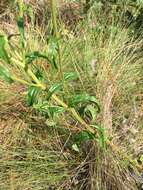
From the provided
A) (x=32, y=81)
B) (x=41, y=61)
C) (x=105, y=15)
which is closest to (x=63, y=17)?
(x=105, y=15)

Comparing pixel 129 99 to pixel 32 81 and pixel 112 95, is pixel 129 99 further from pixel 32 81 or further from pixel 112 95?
pixel 32 81

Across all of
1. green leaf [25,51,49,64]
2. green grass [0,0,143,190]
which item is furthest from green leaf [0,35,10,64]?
green grass [0,0,143,190]

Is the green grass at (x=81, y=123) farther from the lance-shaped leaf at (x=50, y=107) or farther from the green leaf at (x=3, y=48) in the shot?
the green leaf at (x=3, y=48)

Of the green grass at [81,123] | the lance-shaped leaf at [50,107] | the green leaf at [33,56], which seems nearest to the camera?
the green leaf at [33,56]

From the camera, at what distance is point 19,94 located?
7.82 ft

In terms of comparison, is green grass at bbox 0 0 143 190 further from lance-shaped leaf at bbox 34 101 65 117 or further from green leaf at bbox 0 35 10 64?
green leaf at bbox 0 35 10 64

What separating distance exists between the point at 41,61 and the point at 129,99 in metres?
0.50

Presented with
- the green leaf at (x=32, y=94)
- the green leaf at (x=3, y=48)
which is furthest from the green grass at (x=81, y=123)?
the green leaf at (x=3, y=48)

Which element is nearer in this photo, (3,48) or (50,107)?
(3,48)

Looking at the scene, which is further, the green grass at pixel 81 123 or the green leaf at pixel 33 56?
the green grass at pixel 81 123

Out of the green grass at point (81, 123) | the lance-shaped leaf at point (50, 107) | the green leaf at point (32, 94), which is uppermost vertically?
the green leaf at point (32, 94)

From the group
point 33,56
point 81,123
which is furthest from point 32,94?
point 81,123

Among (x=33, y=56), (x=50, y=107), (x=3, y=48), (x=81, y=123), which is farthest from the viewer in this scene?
(x=81, y=123)

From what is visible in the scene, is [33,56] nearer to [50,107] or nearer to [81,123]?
[50,107]
